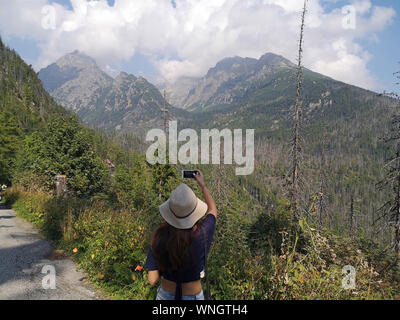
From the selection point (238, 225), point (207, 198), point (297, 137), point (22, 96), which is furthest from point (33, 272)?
point (22, 96)

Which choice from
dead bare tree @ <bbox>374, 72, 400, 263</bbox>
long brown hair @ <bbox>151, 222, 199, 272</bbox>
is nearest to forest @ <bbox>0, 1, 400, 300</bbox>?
dead bare tree @ <bbox>374, 72, 400, 263</bbox>

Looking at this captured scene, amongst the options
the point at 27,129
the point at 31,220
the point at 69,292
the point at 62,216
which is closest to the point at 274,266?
the point at 69,292

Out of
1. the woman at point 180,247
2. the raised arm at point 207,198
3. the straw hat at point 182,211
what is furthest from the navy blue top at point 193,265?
the raised arm at point 207,198

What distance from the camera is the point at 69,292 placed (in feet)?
14.0

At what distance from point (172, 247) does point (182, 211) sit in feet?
1.00

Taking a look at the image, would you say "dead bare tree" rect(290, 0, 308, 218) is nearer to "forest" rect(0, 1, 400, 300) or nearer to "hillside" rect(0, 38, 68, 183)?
"forest" rect(0, 1, 400, 300)

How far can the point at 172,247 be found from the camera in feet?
7.38

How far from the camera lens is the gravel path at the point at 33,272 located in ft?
13.6

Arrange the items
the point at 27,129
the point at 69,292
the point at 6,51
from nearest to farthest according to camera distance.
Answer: the point at 69,292 < the point at 27,129 < the point at 6,51

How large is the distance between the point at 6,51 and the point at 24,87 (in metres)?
29.4

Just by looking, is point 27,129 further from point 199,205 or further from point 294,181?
point 199,205

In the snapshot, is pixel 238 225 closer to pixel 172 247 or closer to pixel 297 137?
pixel 297 137

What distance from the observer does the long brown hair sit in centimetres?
226

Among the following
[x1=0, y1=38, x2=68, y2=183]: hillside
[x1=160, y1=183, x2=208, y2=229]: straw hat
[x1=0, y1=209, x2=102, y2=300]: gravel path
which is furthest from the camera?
[x1=0, y1=38, x2=68, y2=183]: hillside
